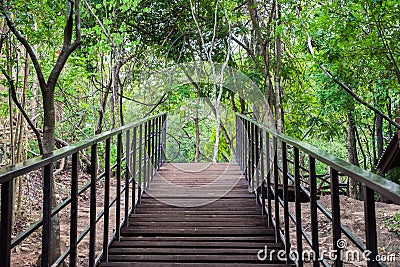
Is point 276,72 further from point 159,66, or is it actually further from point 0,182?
point 0,182

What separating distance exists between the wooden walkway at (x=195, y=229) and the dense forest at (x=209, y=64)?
2085 mm

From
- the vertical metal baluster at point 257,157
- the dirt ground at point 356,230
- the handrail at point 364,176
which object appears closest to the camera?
the handrail at point 364,176

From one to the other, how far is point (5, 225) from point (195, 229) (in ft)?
6.38

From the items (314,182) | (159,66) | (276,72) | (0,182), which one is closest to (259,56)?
(276,72)

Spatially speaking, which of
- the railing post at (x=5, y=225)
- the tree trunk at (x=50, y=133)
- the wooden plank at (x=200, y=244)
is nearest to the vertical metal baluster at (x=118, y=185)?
the wooden plank at (x=200, y=244)

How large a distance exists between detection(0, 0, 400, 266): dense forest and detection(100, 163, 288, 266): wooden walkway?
2.09m

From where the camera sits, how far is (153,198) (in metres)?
3.68

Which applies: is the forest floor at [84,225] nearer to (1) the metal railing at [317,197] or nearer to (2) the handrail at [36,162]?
(1) the metal railing at [317,197]

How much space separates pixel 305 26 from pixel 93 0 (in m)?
3.49

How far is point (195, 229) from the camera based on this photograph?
291cm

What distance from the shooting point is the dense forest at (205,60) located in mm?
4969

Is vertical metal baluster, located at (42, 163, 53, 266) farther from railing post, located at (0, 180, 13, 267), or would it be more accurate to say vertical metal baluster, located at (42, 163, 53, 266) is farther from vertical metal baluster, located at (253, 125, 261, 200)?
vertical metal baluster, located at (253, 125, 261, 200)

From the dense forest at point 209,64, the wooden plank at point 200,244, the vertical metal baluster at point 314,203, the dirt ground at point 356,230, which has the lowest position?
the dirt ground at point 356,230

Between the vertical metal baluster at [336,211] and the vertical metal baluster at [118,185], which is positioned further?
the vertical metal baluster at [118,185]
